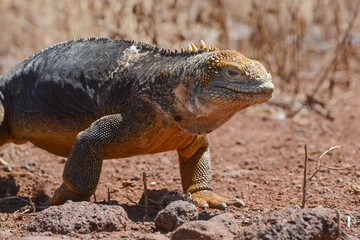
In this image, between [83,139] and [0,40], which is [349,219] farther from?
[0,40]

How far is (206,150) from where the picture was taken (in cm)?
566

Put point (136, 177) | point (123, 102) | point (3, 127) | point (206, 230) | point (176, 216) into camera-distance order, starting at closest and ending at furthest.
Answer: point (206, 230) → point (176, 216) → point (123, 102) → point (3, 127) → point (136, 177)

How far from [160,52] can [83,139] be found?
1.20m

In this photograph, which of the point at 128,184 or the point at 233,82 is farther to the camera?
the point at 128,184

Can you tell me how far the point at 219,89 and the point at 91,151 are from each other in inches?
52.1

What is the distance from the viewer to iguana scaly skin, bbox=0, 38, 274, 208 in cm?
451

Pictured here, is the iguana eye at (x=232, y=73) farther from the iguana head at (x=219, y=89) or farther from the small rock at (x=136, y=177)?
the small rock at (x=136, y=177)

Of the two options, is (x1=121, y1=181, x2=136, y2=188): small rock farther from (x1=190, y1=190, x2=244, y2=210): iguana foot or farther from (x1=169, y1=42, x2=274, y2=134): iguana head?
(x1=169, y1=42, x2=274, y2=134): iguana head

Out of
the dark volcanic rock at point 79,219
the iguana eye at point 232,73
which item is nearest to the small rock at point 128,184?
the dark volcanic rock at point 79,219

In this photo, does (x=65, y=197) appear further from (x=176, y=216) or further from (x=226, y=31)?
(x=226, y=31)

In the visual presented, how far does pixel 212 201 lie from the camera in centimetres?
509

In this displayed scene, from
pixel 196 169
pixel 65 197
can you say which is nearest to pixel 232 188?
pixel 196 169

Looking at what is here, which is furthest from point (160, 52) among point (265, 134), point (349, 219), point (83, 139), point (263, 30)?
point (263, 30)

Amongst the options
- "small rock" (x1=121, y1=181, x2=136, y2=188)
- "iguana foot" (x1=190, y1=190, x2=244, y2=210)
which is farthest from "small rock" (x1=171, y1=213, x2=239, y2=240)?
"small rock" (x1=121, y1=181, x2=136, y2=188)
